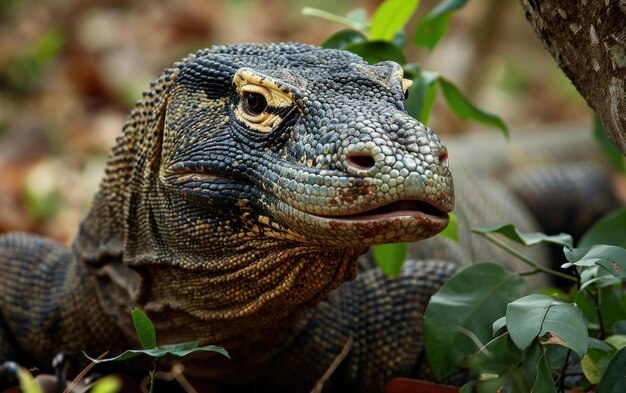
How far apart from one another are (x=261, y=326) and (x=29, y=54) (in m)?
7.08

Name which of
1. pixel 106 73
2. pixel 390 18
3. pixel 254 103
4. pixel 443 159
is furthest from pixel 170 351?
pixel 106 73

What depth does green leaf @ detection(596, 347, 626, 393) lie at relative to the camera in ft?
8.61

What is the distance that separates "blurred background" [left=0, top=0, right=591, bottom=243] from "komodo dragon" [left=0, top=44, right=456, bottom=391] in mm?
2638

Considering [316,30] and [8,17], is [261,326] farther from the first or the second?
[316,30]

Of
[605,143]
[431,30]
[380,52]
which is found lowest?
[605,143]

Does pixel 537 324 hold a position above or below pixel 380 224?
below

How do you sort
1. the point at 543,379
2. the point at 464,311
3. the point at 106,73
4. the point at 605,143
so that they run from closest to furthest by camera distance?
the point at 543,379 < the point at 464,311 < the point at 605,143 < the point at 106,73

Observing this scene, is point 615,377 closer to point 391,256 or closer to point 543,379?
point 543,379

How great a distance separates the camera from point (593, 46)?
2883 mm

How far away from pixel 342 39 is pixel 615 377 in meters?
1.86

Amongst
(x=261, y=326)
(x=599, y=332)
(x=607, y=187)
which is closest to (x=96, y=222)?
(x=261, y=326)

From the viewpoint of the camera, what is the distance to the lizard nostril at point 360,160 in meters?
2.50

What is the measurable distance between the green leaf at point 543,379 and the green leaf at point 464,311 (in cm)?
63

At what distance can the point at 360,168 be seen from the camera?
8.16ft
